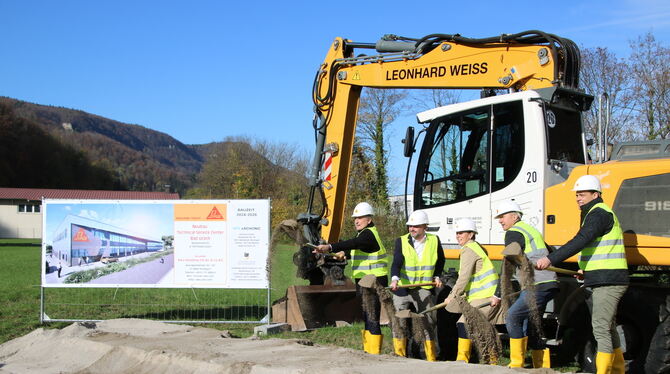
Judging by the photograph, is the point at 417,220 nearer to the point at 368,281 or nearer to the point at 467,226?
the point at 467,226

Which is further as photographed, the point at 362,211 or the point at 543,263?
the point at 362,211

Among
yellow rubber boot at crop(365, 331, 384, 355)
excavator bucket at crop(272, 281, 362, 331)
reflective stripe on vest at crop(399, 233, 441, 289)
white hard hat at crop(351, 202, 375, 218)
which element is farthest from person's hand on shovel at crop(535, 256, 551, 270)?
excavator bucket at crop(272, 281, 362, 331)

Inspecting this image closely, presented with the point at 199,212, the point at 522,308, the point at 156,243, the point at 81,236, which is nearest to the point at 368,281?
the point at 522,308

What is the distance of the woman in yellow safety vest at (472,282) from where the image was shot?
7871 mm

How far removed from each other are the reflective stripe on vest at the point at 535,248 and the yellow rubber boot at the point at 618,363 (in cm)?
93

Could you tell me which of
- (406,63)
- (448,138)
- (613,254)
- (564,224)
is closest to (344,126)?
(406,63)

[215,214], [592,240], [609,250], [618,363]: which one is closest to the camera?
[592,240]

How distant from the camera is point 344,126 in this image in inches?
440

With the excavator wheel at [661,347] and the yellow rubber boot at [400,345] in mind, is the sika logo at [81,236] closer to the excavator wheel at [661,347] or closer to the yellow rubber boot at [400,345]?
the yellow rubber boot at [400,345]

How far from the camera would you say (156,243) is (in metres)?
12.3

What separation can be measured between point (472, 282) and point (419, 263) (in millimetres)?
721

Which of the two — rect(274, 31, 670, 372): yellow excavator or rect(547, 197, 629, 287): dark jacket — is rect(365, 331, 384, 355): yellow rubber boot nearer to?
rect(274, 31, 670, 372): yellow excavator

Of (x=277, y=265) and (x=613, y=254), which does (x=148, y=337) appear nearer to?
(x=277, y=265)

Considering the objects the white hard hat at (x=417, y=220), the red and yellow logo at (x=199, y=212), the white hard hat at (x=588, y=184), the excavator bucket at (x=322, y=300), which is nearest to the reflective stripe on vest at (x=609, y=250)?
the white hard hat at (x=588, y=184)
